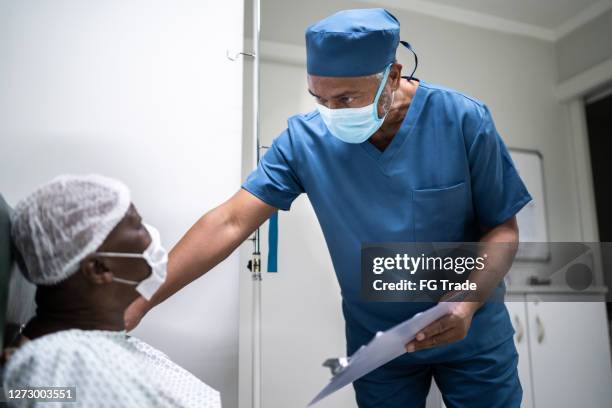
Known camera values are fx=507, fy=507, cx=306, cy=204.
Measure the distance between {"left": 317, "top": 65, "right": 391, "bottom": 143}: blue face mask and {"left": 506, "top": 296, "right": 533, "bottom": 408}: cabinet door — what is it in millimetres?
1512

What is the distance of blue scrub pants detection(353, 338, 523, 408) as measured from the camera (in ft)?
3.47

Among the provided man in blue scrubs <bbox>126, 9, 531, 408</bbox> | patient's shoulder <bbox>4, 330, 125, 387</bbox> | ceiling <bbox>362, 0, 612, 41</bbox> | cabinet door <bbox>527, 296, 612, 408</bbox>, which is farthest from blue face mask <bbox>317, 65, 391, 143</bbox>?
ceiling <bbox>362, 0, 612, 41</bbox>

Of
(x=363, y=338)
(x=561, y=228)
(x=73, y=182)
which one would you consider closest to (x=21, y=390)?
(x=73, y=182)

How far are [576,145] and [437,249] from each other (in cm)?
239

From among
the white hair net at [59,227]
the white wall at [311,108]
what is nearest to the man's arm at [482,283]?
the white hair net at [59,227]

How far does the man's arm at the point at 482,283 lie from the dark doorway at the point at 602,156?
257cm

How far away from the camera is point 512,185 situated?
112cm

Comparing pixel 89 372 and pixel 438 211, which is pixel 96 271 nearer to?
pixel 89 372

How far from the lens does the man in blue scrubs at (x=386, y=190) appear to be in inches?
40.4

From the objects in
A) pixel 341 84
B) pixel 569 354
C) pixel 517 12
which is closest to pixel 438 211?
pixel 341 84

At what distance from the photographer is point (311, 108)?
2.40 meters

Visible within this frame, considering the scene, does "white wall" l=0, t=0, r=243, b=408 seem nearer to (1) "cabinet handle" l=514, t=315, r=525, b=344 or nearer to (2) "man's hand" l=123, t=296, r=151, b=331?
(2) "man's hand" l=123, t=296, r=151, b=331

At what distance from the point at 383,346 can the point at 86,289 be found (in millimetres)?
438

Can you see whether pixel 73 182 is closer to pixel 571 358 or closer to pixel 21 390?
pixel 21 390
